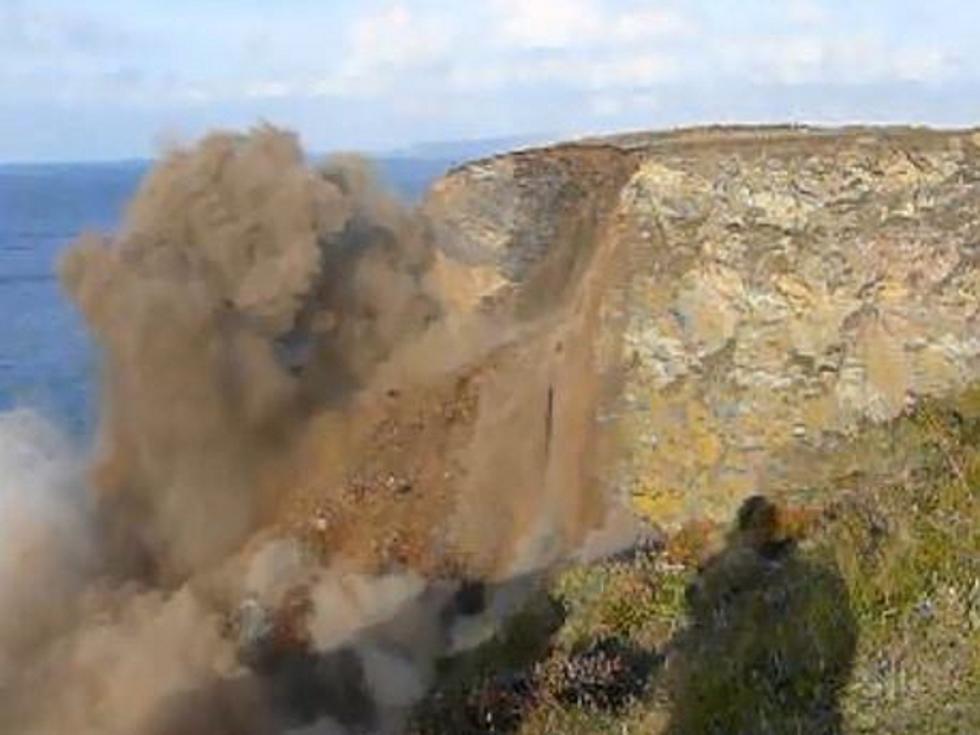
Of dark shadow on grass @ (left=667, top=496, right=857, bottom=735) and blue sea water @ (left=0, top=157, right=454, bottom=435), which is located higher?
dark shadow on grass @ (left=667, top=496, right=857, bottom=735)

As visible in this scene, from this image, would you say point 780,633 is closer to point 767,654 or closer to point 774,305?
point 767,654

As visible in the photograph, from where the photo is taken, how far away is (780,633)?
905 centimetres

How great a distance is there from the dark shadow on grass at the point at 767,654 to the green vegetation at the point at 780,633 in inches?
0.5

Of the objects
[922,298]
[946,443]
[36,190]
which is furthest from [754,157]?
[36,190]

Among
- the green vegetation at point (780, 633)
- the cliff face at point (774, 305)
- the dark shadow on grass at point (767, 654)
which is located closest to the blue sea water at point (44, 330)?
the cliff face at point (774, 305)

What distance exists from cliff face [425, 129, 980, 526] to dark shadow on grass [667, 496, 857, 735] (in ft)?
27.1

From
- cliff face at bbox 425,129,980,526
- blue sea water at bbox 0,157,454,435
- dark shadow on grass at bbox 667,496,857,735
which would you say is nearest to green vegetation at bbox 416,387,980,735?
dark shadow on grass at bbox 667,496,857,735

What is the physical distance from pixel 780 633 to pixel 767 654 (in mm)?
194

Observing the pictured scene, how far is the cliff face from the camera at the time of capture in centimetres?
1936

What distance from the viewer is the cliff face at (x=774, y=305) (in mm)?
19359

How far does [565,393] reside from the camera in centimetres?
2112

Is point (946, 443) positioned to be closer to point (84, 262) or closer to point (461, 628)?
point (461, 628)

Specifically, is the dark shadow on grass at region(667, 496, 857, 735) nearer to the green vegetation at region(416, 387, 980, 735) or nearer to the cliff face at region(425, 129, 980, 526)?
the green vegetation at region(416, 387, 980, 735)

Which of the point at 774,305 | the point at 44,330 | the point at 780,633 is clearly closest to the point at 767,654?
the point at 780,633
